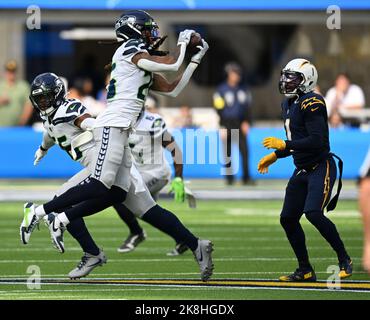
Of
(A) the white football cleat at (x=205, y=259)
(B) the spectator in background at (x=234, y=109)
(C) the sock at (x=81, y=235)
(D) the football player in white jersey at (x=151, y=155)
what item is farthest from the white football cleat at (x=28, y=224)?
(B) the spectator in background at (x=234, y=109)

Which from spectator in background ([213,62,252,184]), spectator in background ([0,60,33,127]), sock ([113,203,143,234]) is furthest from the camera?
spectator in background ([0,60,33,127])

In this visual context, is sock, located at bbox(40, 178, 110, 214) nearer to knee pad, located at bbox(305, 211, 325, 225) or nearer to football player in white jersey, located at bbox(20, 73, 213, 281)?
football player in white jersey, located at bbox(20, 73, 213, 281)

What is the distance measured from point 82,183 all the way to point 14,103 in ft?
38.8

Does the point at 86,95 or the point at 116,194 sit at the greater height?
the point at 86,95

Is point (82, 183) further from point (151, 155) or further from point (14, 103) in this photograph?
point (14, 103)

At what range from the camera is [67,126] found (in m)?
9.58

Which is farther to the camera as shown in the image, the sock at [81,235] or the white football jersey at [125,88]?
the sock at [81,235]

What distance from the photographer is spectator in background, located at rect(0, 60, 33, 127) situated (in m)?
20.8

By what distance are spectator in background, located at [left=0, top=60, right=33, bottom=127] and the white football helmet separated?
1147cm

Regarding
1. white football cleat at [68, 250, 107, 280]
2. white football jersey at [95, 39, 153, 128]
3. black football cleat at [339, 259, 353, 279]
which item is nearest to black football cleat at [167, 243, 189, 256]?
white football cleat at [68, 250, 107, 280]

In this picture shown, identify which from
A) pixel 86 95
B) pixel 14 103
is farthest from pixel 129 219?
pixel 86 95

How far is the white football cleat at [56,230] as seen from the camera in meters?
9.11

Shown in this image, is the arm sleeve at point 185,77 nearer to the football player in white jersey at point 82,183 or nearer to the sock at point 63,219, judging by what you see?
the football player in white jersey at point 82,183
